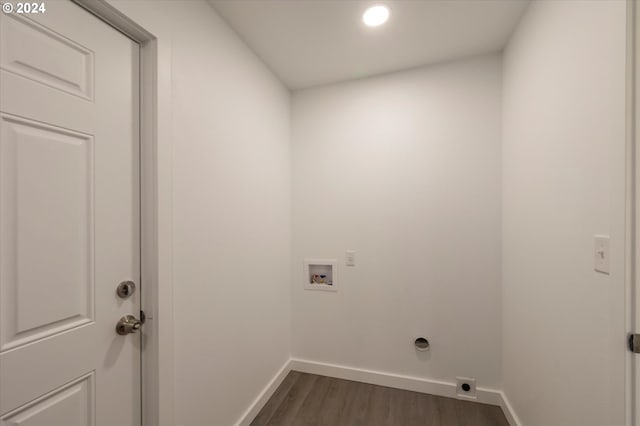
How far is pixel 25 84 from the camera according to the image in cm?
74

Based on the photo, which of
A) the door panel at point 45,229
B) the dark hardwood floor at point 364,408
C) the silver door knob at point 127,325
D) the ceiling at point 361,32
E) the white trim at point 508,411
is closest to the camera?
the door panel at point 45,229

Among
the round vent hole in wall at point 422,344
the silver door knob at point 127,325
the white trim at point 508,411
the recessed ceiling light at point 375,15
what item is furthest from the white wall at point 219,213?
the white trim at point 508,411

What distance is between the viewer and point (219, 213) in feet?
4.78

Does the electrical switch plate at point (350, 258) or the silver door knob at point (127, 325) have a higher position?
the electrical switch plate at point (350, 258)

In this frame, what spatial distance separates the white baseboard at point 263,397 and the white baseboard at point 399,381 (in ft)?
0.40

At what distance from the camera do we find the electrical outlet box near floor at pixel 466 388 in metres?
1.85

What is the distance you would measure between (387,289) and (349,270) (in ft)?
1.09

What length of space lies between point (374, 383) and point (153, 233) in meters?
1.97

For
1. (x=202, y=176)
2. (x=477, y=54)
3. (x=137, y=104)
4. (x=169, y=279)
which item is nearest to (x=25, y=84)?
(x=137, y=104)

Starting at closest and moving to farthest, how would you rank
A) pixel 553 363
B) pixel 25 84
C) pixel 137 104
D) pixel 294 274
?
pixel 25 84
pixel 137 104
pixel 553 363
pixel 294 274

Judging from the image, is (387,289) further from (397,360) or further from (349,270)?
(397,360)

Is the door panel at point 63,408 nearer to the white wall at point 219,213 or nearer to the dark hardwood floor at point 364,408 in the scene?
the white wall at point 219,213

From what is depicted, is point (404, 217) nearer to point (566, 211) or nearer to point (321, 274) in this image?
point (321, 274)

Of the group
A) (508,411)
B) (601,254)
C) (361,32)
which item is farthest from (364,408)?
(361,32)
